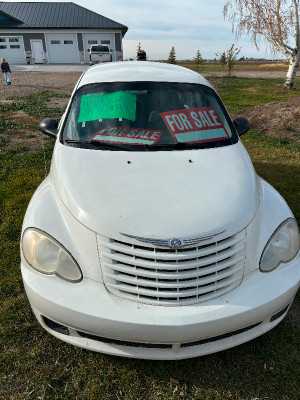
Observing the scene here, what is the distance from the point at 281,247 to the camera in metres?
2.12

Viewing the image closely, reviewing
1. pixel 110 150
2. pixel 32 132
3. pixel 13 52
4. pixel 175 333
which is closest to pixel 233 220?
pixel 175 333

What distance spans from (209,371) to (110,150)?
184cm

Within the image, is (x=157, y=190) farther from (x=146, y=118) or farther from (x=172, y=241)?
(x=146, y=118)

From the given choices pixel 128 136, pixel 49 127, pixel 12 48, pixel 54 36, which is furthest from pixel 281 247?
pixel 12 48

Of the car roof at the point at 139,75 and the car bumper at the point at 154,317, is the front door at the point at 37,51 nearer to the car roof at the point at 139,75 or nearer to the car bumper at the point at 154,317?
the car roof at the point at 139,75

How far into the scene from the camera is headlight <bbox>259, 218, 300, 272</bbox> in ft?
6.72

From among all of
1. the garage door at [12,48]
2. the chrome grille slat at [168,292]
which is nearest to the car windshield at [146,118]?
the chrome grille slat at [168,292]

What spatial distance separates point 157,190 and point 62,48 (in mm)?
34913

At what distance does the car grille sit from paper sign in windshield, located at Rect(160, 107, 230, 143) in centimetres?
122

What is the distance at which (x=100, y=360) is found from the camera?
2.19 meters

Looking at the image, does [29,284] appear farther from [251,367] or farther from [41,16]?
[41,16]

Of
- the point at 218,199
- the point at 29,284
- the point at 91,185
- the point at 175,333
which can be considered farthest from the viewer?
the point at 91,185

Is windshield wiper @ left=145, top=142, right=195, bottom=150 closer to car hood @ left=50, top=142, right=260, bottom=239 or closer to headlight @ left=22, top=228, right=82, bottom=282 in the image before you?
car hood @ left=50, top=142, right=260, bottom=239

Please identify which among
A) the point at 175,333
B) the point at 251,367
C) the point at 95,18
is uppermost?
the point at 95,18
